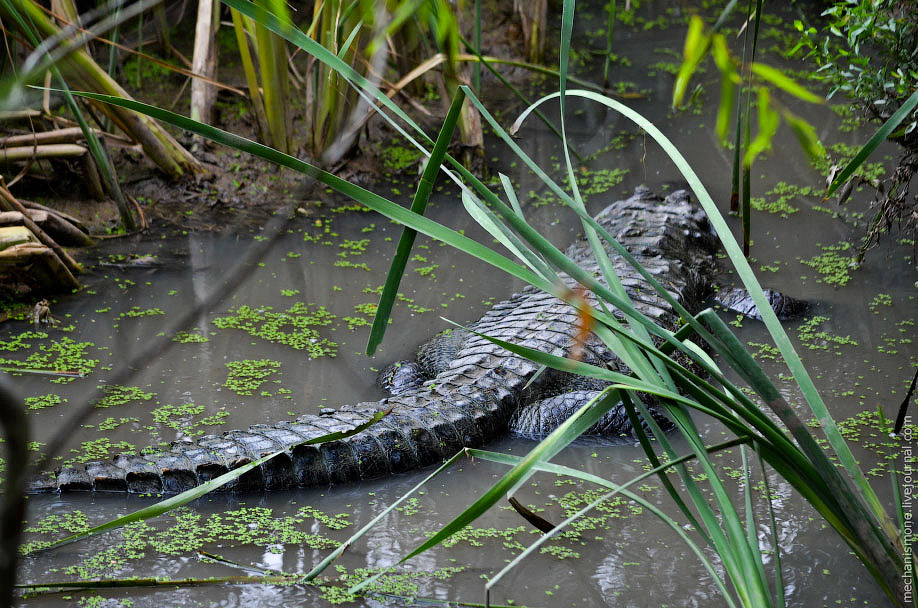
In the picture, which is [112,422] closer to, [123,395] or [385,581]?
[123,395]

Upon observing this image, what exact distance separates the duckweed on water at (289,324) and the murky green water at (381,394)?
0.12ft

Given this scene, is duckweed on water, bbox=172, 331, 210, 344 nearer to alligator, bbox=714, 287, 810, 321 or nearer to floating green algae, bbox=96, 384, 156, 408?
floating green algae, bbox=96, 384, 156, 408

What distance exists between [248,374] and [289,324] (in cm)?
49

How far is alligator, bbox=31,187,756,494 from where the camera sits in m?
2.45

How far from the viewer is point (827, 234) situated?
4.51 metres

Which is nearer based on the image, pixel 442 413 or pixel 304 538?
pixel 304 538

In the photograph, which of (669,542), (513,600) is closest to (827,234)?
(669,542)

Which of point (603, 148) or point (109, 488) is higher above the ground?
point (603, 148)

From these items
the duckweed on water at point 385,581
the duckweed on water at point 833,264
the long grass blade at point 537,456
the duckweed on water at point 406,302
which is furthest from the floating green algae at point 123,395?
the duckweed on water at point 833,264

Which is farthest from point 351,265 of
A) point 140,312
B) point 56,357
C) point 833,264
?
point 833,264

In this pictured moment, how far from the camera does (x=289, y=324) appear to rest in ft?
12.3

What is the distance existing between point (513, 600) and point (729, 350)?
3.46 feet

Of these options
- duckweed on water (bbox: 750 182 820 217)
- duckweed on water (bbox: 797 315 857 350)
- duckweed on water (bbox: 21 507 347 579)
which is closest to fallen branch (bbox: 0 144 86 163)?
duckweed on water (bbox: 21 507 347 579)

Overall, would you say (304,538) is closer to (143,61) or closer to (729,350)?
(729,350)
